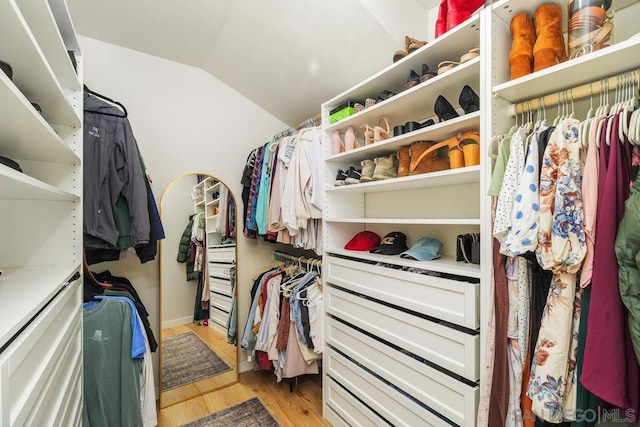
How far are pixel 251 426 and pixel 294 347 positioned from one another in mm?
511

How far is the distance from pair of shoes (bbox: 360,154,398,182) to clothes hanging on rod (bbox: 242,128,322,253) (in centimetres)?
37

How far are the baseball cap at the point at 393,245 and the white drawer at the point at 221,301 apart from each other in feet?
4.69

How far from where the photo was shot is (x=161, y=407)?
6.55 feet

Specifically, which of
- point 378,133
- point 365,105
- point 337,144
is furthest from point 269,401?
point 365,105

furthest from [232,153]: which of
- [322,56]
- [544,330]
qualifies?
[544,330]

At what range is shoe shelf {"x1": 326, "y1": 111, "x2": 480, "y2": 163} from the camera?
1.11m

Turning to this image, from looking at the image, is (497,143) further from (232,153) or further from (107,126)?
(232,153)

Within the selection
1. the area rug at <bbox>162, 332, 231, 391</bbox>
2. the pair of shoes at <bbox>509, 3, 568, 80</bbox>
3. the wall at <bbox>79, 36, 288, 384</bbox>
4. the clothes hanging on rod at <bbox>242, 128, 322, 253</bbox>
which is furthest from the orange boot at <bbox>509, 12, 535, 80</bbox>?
the area rug at <bbox>162, 332, 231, 391</bbox>

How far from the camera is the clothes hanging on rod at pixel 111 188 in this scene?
1434 millimetres

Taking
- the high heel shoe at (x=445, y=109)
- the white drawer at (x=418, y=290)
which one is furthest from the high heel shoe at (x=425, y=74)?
the white drawer at (x=418, y=290)

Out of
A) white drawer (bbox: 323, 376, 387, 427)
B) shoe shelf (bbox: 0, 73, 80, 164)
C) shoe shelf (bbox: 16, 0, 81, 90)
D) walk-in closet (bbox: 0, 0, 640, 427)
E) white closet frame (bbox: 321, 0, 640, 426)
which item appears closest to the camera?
shoe shelf (bbox: 0, 73, 80, 164)

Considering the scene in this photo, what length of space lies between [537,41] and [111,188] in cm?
195

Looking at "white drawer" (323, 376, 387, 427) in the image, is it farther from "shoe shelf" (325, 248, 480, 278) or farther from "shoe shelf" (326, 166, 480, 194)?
"shoe shelf" (326, 166, 480, 194)

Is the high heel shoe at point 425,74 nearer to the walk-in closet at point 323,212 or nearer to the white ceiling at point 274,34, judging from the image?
the walk-in closet at point 323,212
